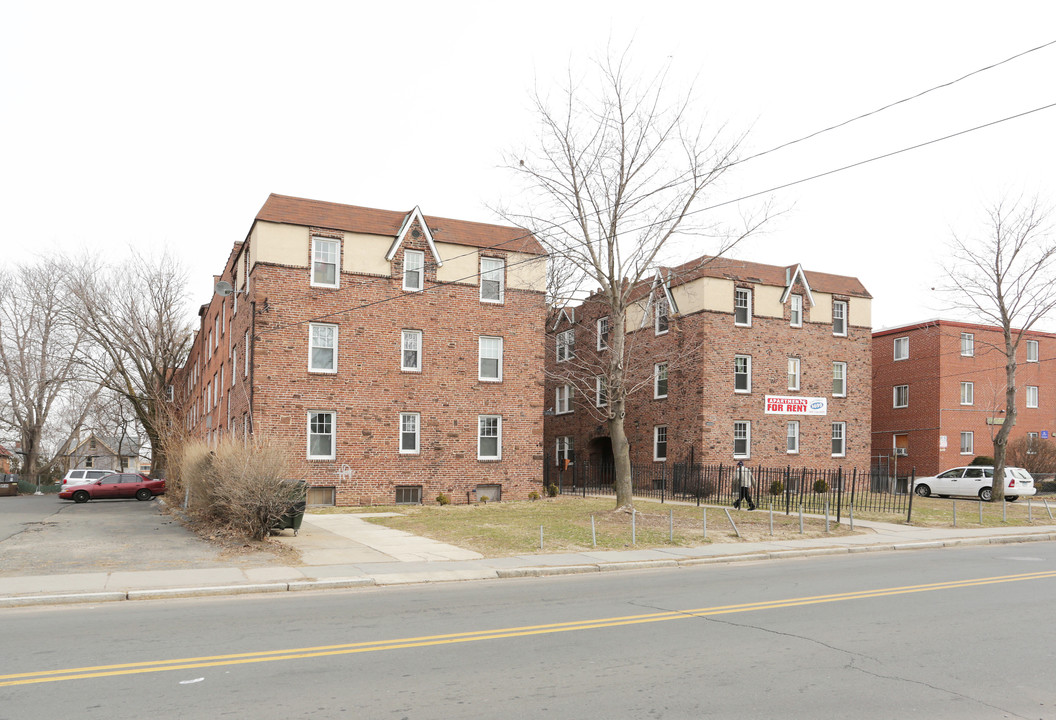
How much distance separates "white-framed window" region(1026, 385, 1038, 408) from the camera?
1809 inches

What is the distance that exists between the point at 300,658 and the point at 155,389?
4810 centimetres

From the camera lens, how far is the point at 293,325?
26.6 m

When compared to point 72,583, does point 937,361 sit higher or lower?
higher

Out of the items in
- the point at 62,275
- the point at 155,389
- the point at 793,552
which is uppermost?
the point at 62,275

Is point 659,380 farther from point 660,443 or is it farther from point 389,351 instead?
point 389,351

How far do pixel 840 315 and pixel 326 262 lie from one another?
23.7 metres

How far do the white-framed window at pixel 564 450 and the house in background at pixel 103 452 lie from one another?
44780 millimetres

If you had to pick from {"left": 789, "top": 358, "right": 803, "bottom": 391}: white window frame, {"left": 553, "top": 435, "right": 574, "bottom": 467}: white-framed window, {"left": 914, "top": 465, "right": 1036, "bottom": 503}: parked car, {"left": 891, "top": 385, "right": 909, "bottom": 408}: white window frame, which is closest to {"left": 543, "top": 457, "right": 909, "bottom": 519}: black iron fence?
{"left": 914, "top": 465, "right": 1036, "bottom": 503}: parked car

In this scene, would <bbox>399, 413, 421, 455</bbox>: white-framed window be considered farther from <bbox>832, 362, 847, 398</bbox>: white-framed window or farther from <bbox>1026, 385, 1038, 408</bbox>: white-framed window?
<bbox>1026, 385, 1038, 408</bbox>: white-framed window

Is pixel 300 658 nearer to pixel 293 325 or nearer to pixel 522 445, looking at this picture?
pixel 293 325

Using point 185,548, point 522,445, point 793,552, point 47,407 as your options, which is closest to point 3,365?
point 47,407

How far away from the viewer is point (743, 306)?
3534 centimetres

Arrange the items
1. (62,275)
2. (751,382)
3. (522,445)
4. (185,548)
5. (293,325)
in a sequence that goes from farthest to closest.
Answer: (62,275)
(751,382)
(522,445)
(293,325)
(185,548)

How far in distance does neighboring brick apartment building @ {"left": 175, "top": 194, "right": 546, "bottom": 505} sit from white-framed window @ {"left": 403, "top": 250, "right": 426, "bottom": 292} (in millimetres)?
49
